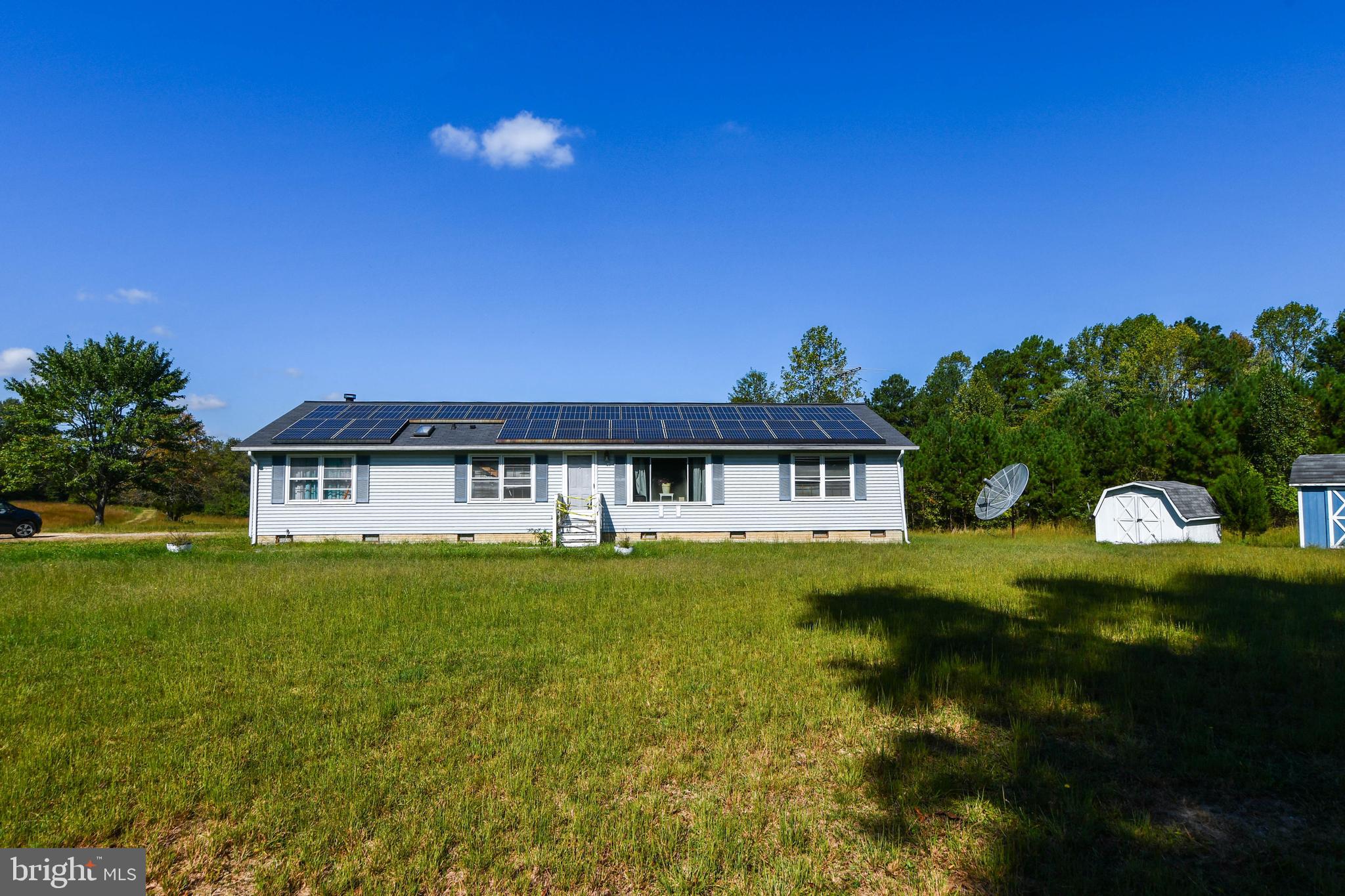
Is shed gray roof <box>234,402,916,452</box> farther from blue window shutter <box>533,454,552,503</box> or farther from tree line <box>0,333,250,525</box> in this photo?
tree line <box>0,333,250,525</box>

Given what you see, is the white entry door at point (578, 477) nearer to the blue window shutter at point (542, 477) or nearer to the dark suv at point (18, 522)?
the blue window shutter at point (542, 477)

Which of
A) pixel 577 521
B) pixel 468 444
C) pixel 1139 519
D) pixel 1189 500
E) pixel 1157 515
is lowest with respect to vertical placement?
pixel 1139 519

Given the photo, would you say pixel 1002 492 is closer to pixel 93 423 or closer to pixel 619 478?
pixel 619 478

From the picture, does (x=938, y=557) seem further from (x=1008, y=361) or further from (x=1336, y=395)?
(x=1008, y=361)

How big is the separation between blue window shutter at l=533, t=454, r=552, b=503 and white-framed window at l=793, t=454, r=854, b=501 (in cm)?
731

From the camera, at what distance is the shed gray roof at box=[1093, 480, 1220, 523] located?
1795 centimetres

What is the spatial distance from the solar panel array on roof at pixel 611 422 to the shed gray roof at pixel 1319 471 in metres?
10.2

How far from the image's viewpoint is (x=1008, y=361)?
59.8 m

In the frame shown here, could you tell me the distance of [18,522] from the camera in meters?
25.0

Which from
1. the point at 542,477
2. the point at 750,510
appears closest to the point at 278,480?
the point at 542,477

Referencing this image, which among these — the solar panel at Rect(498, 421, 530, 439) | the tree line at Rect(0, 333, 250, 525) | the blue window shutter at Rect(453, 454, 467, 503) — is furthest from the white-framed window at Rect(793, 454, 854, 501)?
the tree line at Rect(0, 333, 250, 525)

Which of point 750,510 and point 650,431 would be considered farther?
point 650,431

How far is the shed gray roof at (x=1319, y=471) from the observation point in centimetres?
1639

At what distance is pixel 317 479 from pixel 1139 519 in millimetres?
23387
